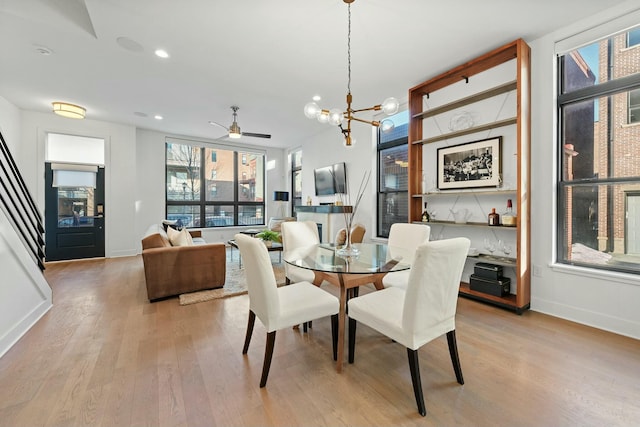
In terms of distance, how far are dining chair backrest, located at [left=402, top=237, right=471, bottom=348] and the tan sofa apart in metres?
2.82

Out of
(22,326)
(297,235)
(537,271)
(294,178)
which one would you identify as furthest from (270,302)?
(294,178)

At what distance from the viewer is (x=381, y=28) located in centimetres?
259

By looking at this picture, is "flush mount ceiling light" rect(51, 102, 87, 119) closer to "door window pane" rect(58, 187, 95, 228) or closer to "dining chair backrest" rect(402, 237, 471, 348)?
"door window pane" rect(58, 187, 95, 228)

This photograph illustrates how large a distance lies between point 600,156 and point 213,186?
7468 mm

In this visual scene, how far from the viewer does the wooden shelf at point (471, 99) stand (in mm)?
2951

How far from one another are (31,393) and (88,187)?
Result: 521cm

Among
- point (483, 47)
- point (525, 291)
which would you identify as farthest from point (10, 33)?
point (525, 291)

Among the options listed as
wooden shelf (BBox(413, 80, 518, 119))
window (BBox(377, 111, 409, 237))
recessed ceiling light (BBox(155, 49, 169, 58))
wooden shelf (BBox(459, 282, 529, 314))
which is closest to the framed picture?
wooden shelf (BBox(413, 80, 518, 119))

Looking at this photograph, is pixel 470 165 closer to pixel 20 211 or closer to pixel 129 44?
pixel 129 44

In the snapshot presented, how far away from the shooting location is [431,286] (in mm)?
1491

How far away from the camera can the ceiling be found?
2.35 metres

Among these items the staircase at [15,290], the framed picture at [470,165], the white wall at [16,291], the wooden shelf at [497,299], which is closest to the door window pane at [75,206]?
the white wall at [16,291]

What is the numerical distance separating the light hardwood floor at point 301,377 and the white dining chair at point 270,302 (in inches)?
9.5

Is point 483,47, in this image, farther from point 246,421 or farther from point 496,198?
point 246,421
